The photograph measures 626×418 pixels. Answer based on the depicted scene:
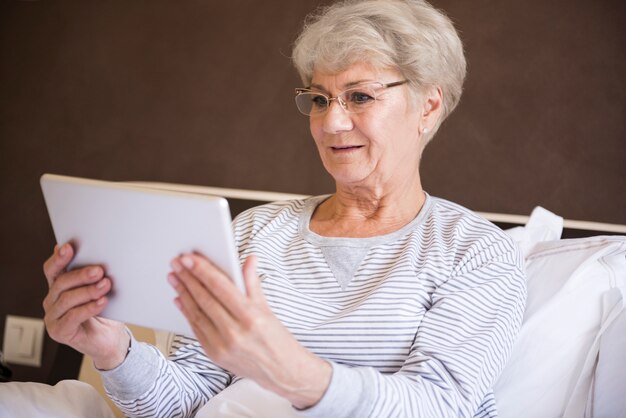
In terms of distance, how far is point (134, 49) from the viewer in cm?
244

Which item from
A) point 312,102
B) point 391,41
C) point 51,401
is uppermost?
point 391,41

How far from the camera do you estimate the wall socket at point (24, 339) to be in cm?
258

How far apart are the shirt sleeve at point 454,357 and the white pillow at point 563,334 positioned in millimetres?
80

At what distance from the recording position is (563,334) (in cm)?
147

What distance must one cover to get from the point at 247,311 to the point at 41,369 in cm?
188

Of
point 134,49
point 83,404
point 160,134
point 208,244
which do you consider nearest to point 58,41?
point 134,49

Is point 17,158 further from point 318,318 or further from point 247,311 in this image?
point 247,311

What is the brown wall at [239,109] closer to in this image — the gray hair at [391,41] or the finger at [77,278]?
the gray hair at [391,41]

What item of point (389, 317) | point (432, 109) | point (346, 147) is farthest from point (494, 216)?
point (389, 317)

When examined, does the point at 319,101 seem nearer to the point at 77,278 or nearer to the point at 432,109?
the point at 432,109

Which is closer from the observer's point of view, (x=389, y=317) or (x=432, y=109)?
(x=389, y=317)

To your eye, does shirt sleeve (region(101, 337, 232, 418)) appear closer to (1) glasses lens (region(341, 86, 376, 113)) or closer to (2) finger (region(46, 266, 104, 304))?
(2) finger (region(46, 266, 104, 304))

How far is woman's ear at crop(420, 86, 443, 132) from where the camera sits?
1.63 metres

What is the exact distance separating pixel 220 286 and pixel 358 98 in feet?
2.24
